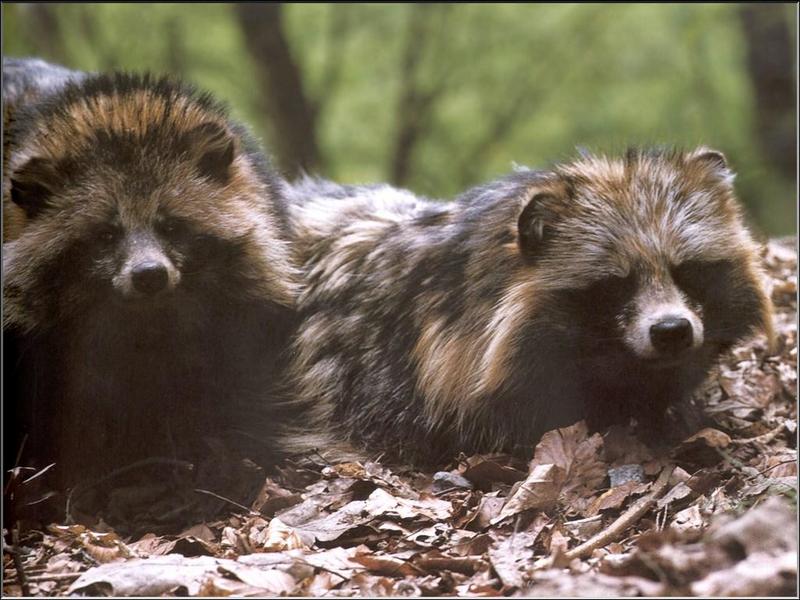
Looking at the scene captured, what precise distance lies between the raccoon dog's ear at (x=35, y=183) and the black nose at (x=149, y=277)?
65 centimetres

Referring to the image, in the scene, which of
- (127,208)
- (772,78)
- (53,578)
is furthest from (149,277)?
(772,78)

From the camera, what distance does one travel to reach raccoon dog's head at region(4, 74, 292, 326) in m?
4.52

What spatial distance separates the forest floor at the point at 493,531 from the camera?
275 centimetres

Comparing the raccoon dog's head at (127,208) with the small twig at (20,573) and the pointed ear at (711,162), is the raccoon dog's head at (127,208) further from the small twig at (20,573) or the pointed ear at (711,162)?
the pointed ear at (711,162)

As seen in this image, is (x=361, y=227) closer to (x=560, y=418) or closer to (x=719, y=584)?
(x=560, y=418)

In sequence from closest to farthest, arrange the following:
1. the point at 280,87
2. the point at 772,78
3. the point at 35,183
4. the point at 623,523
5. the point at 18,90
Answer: the point at 623,523, the point at 35,183, the point at 18,90, the point at 772,78, the point at 280,87

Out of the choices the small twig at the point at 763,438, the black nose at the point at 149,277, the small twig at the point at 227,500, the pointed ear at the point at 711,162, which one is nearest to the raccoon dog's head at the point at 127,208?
the black nose at the point at 149,277

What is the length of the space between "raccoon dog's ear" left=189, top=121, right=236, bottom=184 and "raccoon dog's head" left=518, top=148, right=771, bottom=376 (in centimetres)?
156

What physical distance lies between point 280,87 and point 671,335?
9018 mm

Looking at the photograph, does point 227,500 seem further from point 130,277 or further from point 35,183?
point 35,183

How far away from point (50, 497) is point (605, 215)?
2842 millimetres

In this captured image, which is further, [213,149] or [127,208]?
[213,149]

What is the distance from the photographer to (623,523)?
→ 3699 millimetres

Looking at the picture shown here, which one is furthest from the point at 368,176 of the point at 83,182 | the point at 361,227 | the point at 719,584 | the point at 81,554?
the point at 719,584
